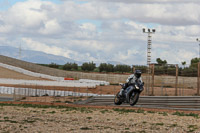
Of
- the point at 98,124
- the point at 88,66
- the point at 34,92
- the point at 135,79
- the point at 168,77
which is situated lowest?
the point at 98,124

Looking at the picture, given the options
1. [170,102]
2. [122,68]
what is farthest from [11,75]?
[170,102]

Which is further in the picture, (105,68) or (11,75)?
(105,68)

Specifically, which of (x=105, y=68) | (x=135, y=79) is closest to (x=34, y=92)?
(x=135, y=79)

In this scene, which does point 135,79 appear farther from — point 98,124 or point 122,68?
point 122,68

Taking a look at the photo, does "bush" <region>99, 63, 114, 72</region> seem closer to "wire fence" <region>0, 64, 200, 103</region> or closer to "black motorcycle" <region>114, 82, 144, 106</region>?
"wire fence" <region>0, 64, 200, 103</region>

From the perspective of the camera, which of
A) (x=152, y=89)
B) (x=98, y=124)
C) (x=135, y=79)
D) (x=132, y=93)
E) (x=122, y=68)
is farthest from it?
(x=122, y=68)

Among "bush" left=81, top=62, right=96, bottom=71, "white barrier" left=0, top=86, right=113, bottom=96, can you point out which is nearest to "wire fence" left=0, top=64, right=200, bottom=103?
"white barrier" left=0, top=86, right=113, bottom=96

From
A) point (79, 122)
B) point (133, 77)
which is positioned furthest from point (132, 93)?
point (79, 122)

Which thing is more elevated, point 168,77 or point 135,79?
point 168,77

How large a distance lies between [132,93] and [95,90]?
47.5m

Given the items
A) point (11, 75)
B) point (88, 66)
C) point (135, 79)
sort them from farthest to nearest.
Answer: point (88, 66) < point (11, 75) < point (135, 79)

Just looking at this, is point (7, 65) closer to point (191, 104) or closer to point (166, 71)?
point (166, 71)

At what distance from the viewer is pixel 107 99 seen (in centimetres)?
4469

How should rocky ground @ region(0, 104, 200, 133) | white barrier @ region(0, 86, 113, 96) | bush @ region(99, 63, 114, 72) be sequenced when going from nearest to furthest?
rocky ground @ region(0, 104, 200, 133) < white barrier @ region(0, 86, 113, 96) < bush @ region(99, 63, 114, 72)
